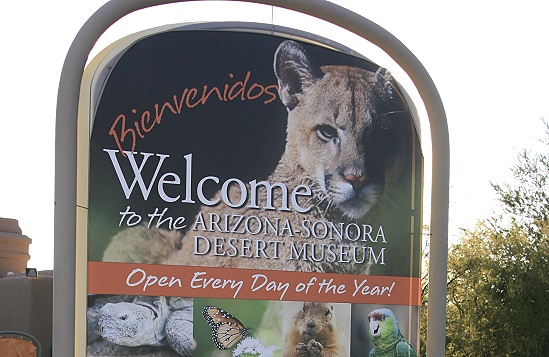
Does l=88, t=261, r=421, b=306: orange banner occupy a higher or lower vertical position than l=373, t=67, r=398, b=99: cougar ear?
lower

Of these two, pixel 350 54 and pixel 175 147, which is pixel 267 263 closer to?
pixel 175 147

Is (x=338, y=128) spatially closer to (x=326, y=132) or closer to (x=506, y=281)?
(x=326, y=132)

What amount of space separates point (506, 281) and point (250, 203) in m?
11.5

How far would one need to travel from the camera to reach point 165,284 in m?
6.86

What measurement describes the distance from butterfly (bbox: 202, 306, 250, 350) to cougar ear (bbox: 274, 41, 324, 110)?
5.97 ft

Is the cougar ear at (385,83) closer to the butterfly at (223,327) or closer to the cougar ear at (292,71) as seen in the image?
the cougar ear at (292,71)

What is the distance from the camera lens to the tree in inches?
672

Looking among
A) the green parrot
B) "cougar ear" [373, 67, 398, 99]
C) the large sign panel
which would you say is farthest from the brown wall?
"cougar ear" [373, 67, 398, 99]

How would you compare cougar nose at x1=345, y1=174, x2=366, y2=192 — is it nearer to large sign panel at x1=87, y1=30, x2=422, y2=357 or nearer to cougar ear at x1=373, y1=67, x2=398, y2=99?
large sign panel at x1=87, y1=30, x2=422, y2=357

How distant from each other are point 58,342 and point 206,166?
5.84 feet

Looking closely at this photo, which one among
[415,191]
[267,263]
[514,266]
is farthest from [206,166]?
[514,266]

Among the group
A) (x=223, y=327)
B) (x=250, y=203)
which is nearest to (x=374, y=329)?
(x=223, y=327)

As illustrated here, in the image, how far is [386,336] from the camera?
773 cm

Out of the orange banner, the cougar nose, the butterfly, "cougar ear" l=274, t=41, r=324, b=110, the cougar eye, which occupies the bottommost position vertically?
the butterfly
